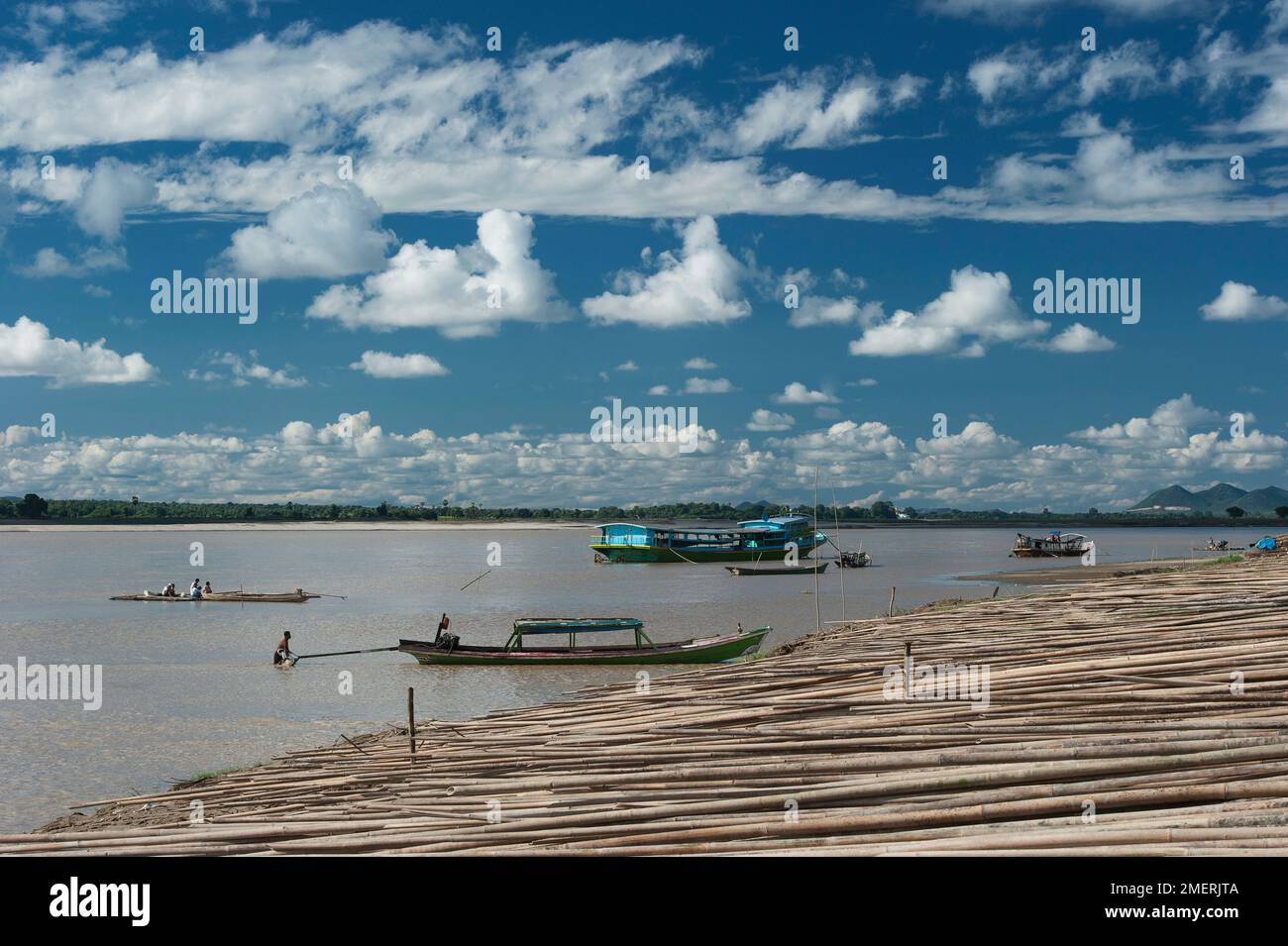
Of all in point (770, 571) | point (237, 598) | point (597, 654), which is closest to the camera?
point (597, 654)

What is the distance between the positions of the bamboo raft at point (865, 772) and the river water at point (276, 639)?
9.47 meters

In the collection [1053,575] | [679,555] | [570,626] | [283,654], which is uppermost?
[570,626]

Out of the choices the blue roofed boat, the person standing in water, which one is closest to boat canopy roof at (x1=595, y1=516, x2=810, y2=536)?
the blue roofed boat

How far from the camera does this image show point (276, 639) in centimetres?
3359

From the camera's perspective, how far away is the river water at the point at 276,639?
1753cm

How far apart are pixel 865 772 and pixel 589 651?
21092 mm

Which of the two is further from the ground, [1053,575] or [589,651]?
[589,651]

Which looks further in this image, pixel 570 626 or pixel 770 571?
pixel 770 571
